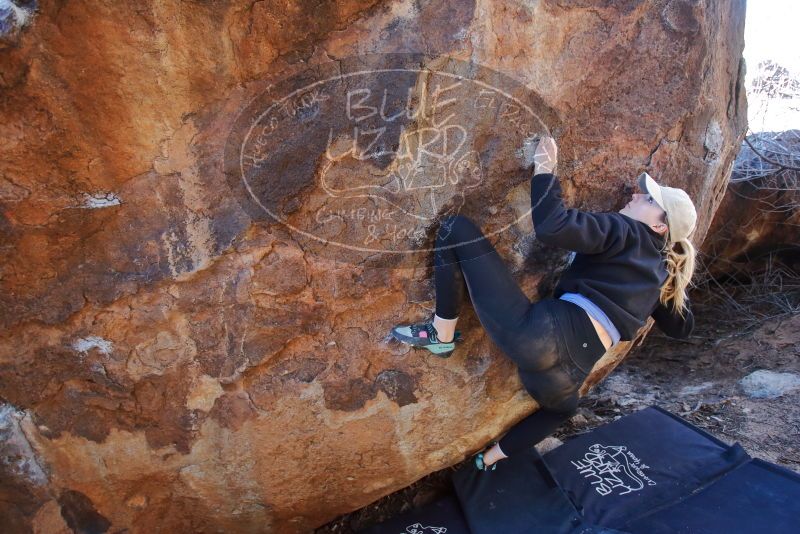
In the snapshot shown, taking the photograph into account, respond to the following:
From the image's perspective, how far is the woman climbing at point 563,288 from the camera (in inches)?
72.4

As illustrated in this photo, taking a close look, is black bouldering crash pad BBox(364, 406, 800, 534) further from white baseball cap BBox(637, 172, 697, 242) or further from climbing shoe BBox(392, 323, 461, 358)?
white baseball cap BBox(637, 172, 697, 242)

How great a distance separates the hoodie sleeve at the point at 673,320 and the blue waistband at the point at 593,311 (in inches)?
13.0

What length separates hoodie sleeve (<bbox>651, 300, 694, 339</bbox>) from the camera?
212cm

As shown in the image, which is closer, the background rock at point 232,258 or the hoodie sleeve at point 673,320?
the background rock at point 232,258

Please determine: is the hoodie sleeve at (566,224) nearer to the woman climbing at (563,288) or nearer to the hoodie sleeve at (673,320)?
the woman climbing at (563,288)

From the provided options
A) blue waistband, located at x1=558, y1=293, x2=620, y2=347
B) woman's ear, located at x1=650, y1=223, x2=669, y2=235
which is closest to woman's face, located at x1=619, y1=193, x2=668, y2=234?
woman's ear, located at x1=650, y1=223, x2=669, y2=235

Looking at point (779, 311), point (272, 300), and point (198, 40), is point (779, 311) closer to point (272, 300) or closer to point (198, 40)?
point (272, 300)

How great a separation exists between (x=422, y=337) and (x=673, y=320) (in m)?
0.95

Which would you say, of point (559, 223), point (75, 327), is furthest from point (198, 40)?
point (559, 223)

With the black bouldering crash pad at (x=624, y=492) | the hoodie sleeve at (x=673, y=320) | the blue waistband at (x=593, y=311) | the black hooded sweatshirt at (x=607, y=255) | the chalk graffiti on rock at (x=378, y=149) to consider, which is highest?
the chalk graffiti on rock at (x=378, y=149)

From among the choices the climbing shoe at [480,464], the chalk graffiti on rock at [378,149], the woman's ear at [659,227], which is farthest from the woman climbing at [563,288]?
the climbing shoe at [480,464]

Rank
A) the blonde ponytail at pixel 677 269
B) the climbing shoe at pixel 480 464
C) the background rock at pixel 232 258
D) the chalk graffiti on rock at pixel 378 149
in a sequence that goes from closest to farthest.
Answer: the background rock at pixel 232 258
the chalk graffiti on rock at pixel 378 149
the blonde ponytail at pixel 677 269
the climbing shoe at pixel 480 464

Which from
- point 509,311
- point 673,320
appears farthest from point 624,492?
point 509,311

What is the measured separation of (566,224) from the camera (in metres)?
1.71
